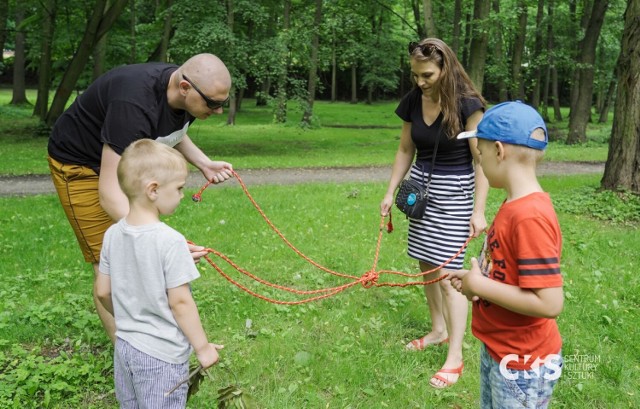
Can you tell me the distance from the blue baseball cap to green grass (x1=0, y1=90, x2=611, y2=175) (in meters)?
11.4

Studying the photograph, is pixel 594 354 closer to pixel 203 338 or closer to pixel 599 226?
pixel 203 338

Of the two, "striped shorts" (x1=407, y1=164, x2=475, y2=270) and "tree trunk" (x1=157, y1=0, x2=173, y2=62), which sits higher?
"tree trunk" (x1=157, y1=0, x2=173, y2=62)

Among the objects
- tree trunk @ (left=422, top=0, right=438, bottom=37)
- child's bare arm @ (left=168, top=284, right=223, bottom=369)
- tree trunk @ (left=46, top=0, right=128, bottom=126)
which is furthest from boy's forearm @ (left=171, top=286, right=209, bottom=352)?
tree trunk @ (left=46, top=0, right=128, bottom=126)

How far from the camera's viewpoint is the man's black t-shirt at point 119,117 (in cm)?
282

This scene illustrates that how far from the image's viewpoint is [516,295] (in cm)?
208

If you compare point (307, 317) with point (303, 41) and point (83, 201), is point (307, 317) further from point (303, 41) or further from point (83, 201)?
point (303, 41)

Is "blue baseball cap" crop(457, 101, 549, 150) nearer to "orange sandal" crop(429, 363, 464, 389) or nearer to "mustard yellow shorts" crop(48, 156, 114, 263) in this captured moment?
"orange sandal" crop(429, 363, 464, 389)

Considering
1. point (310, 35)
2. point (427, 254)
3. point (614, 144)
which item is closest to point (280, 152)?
point (310, 35)

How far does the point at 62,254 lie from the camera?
19.8 ft

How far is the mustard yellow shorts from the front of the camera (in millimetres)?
3320

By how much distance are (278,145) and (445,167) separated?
15.1 m

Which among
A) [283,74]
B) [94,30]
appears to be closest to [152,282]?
[283,74]

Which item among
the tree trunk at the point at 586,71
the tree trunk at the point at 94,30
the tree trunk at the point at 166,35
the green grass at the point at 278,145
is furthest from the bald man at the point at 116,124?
the tree trunk at the point at 586,71

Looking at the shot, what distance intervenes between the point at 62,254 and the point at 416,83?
14.1 feet
